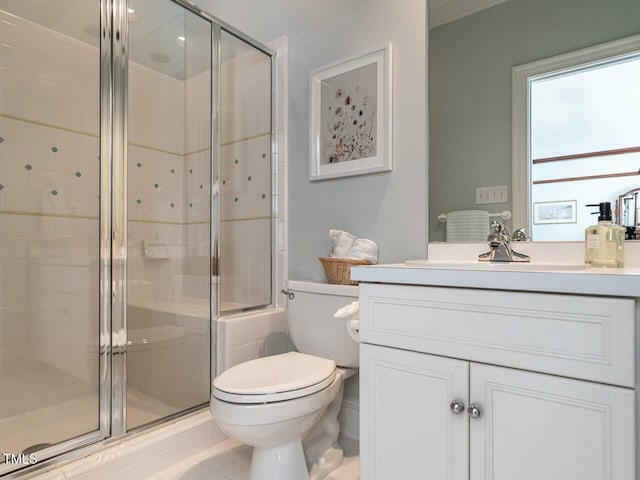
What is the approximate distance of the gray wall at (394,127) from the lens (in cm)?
158

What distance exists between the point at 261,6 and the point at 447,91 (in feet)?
4.36

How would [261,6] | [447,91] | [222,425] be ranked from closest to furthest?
[222,425] → [447,91] → [261,6]

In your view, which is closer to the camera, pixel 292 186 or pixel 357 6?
pixel 357 6

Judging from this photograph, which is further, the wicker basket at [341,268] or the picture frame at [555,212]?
the wicker basket at [341,268]

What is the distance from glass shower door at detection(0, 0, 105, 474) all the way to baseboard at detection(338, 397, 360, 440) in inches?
39.6

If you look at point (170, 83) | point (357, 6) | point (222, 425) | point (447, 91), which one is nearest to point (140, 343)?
point (222, 425)

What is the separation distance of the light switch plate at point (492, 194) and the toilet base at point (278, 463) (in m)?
1.08

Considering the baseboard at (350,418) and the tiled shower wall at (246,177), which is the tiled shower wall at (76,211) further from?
the baseboard at (350,418)

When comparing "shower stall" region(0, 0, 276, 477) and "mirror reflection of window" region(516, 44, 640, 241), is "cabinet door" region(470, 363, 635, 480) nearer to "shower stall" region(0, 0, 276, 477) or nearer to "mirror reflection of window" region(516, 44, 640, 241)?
"mirror reflection of window" region(516, 44, 640, 241)

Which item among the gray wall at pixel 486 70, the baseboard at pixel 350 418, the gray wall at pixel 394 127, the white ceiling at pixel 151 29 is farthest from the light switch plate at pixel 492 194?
the white ceiling at pixel 151 29

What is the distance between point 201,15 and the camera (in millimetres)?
1807

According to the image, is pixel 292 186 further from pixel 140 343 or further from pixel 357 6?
pixel 140 343

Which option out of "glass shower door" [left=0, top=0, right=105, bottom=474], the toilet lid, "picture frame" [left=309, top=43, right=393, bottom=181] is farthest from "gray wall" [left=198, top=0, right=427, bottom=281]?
"glass shower door" [left=0, top=0, right=105, bottom=474]

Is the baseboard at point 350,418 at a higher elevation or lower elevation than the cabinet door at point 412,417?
lower
